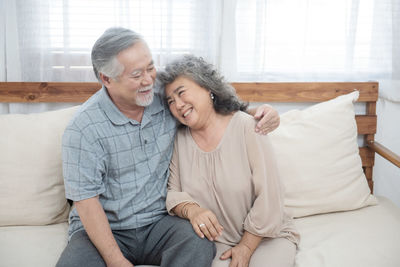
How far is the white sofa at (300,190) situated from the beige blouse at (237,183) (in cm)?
24

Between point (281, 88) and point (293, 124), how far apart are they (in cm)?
25

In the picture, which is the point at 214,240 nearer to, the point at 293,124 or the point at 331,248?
the point at 331,248

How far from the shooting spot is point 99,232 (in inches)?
57.5

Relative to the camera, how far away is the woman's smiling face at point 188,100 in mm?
1533

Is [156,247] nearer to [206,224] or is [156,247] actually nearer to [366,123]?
[206,224]

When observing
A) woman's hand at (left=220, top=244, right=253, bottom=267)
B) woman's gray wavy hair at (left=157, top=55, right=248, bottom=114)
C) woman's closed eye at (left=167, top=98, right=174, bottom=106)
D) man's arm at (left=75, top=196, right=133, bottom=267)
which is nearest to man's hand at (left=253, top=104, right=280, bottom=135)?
woman's gray wavy hair at (left=157, top=55, right=248, bottom=114)

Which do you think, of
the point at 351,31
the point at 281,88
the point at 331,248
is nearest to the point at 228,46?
the point at 281,88

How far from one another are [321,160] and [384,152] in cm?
40

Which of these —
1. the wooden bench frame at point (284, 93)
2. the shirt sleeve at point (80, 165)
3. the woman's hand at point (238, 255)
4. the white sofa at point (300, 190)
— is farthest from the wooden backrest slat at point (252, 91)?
the woman's hand at point (238, 255)

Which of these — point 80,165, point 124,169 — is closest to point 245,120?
point 124,169

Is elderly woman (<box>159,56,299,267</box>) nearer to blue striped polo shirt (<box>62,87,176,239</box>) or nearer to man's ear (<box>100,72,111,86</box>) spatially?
blue striped polo shirt (<box>62,87,176,239</box>)

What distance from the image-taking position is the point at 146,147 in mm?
1591

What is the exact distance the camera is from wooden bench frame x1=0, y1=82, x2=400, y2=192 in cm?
198

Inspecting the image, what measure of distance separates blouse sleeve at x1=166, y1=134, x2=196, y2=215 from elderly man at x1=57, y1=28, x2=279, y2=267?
2cm
